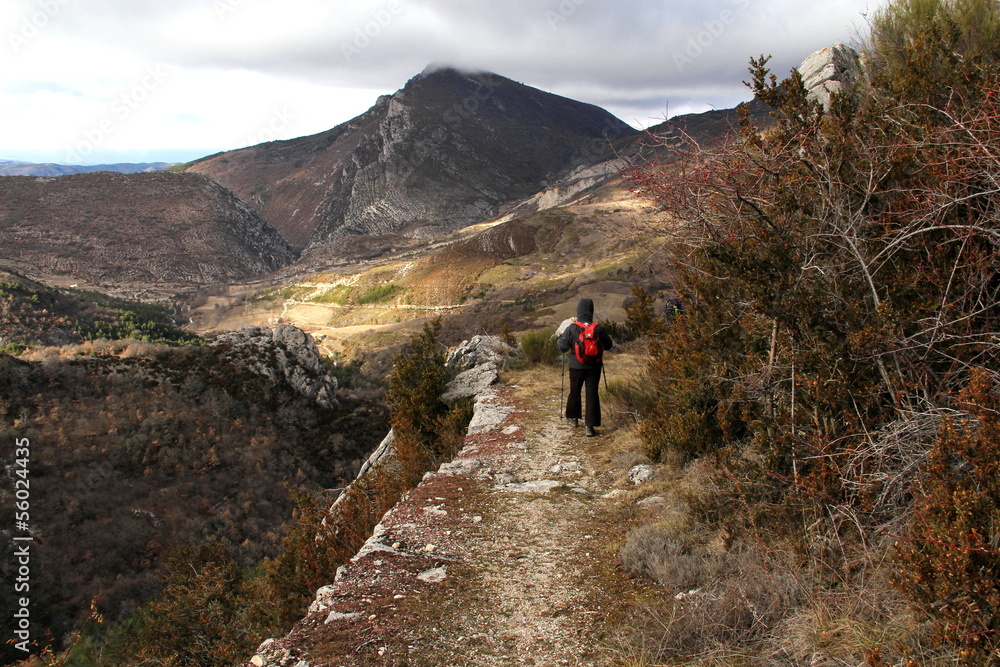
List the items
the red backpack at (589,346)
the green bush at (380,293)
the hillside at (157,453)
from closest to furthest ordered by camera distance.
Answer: the red backpack at (589,346)
the hillside at (157,453)
the green bush at (380,293)

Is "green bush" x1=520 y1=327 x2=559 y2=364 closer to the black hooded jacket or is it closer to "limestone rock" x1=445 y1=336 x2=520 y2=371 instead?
"limestone rock" x1=445 y1=336 x2=520 y2=371

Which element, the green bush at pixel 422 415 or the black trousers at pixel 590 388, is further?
the green bush at pixel 422 415

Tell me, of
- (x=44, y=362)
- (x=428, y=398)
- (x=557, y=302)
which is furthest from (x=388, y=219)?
(x=428, y=398)

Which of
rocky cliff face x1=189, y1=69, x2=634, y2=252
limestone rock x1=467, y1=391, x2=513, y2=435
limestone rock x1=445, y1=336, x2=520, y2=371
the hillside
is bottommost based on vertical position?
the hillside

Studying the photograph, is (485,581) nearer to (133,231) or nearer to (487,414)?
(487,414)

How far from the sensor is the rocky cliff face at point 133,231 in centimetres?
6106

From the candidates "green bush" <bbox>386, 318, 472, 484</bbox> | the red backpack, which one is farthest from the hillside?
the red backpack

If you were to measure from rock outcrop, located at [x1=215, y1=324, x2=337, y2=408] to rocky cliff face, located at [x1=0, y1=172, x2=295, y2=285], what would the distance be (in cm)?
5077

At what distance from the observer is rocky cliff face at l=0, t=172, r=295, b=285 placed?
200 ft

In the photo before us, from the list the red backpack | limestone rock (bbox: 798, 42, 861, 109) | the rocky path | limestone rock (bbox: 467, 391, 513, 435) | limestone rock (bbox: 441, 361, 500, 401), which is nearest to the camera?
the rocky path

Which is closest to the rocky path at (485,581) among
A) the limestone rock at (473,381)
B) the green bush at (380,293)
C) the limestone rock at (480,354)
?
the limestone rock at (473,381)

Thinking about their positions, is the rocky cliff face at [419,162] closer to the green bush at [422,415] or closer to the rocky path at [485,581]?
→ the green bush at [422,415]

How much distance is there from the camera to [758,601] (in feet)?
8.87

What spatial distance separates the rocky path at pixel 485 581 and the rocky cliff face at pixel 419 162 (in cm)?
8688
